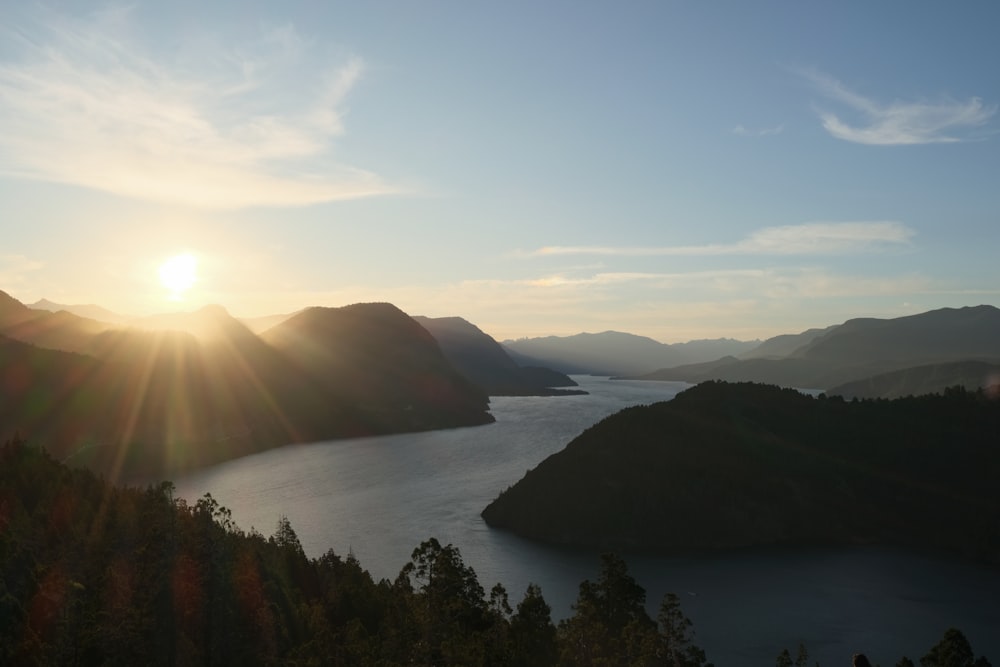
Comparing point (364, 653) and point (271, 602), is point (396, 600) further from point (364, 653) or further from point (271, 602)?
point (364, 653)

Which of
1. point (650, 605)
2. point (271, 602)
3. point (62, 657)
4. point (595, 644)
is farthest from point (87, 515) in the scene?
point (650, 605)

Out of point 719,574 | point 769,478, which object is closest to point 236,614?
point 719,574

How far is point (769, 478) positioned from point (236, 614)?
107m

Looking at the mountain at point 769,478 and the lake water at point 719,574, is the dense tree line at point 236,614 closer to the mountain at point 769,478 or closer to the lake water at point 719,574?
the lake water at point 719,574

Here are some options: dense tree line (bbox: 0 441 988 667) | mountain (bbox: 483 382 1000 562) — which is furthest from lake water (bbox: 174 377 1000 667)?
dense tree line (bbox: 0 441 988 667)

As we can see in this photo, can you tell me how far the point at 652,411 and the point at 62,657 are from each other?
402ft

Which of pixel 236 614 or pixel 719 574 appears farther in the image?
pixel 719 574

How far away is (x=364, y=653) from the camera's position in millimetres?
39125

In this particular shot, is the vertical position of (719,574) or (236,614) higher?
(236,614)

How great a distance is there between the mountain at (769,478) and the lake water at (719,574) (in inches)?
280

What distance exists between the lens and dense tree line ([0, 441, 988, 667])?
33969mm

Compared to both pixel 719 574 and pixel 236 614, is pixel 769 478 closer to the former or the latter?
pixel 719 574

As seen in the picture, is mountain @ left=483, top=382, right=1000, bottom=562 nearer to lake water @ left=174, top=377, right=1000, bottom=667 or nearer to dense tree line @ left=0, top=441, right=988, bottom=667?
lake water @ left=174, top=377, right=1000, bottom=667

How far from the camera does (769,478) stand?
127 m
